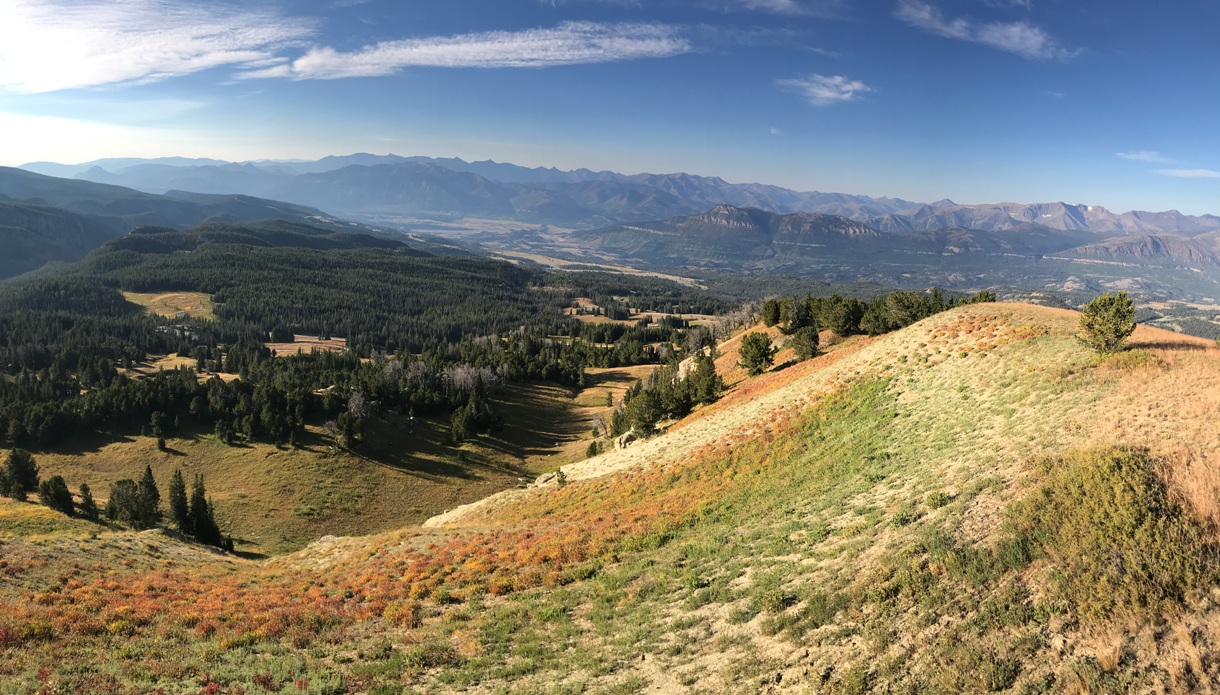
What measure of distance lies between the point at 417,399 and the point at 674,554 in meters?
98.1

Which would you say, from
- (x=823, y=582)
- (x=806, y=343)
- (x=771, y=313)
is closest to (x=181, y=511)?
(x=823, y=582)

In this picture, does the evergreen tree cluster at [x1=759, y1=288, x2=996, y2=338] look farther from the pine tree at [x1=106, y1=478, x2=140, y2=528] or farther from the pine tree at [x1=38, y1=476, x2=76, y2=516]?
the pine tree at [x1=38, y1=476, x2=76, y2=516]

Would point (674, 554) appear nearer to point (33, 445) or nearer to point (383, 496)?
point (383, 496)

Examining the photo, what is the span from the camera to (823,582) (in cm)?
1653

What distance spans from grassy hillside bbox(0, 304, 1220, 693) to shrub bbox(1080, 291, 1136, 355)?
1011mm

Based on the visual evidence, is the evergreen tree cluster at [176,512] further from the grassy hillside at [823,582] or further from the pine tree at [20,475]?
the grassy hillside at [823,582]

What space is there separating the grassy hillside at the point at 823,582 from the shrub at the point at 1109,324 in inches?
39.8

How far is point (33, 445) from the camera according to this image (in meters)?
89.2

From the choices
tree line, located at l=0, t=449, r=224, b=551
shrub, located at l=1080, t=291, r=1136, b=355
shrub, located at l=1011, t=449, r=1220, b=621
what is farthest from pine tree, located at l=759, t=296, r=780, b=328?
tree line, located at l=0, t=449, r=224, b=551

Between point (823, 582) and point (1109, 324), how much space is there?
83.4 feet

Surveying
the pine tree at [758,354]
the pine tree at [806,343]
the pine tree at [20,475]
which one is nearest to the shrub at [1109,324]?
the pine tree at [806,343]

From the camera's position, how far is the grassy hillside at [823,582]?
1177 cm

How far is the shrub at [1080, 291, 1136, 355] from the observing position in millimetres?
28234

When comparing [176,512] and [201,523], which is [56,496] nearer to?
[176,512]
